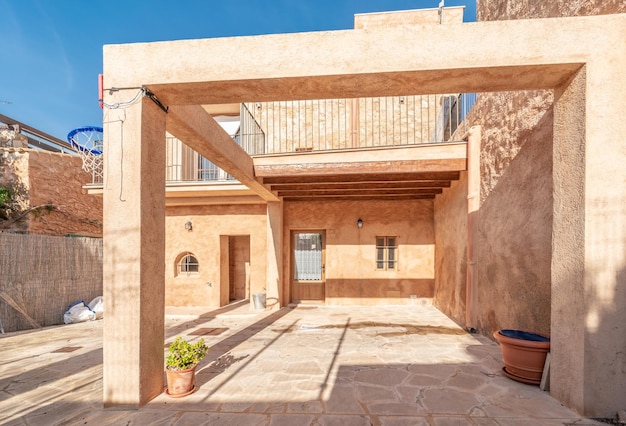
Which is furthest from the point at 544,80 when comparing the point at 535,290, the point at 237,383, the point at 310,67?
the point at 237,383

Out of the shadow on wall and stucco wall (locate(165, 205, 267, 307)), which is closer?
the shadow on wall

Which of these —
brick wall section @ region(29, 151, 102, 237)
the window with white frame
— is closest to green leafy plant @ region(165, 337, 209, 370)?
the window with white frame

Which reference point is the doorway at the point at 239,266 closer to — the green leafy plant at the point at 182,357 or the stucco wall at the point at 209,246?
the stucco wall at the point at 209,246

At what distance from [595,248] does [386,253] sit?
22.7ft

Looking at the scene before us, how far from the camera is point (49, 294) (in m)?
7.63

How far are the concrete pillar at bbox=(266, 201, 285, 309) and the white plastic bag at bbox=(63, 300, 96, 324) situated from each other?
16.2ft

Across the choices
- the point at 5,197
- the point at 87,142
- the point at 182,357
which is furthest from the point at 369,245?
the point at 5,197

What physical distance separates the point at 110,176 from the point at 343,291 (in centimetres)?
788

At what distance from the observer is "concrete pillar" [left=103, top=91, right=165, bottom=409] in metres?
3.34

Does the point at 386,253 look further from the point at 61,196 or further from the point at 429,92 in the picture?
the point at 61,196

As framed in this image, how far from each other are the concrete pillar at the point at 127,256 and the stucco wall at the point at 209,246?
6208 millimetres

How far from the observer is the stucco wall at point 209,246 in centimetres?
972

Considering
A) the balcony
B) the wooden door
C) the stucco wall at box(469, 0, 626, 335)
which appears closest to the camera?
the stucco wall at box(469, 0, 626, 335)

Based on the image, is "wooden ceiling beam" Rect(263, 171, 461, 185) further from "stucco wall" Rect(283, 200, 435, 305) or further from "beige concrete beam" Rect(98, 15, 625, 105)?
"beige concrete beam" Rect(98, 15, 625, 105)
